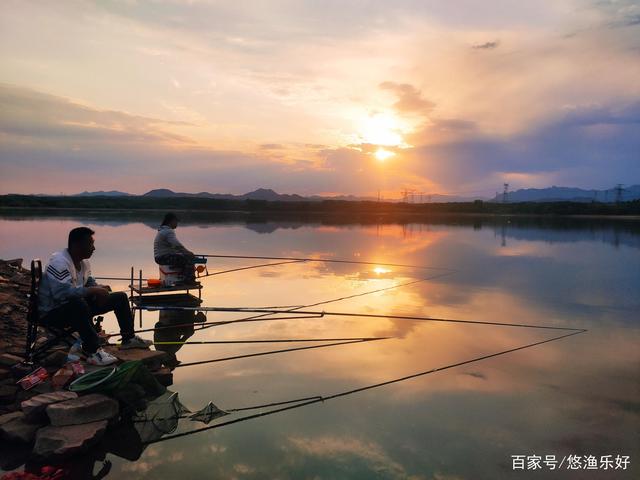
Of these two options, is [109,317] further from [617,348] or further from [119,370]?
[617,348]

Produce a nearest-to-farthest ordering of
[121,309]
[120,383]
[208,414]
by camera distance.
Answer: [120,383] → [208,414] → [121,309]

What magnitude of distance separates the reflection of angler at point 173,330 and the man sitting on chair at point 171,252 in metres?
0.82

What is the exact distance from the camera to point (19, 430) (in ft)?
14.2

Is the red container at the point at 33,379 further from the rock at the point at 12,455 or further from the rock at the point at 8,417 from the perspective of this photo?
the rock at the point at 12,455

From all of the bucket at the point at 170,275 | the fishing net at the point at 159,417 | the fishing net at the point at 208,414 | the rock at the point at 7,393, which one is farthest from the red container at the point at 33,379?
the bucket at the point at 170,275

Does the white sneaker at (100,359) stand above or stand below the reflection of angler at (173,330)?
above

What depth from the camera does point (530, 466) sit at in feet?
14.6

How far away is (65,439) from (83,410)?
1.19ft

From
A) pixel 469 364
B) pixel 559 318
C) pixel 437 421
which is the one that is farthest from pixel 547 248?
pixel 437 421

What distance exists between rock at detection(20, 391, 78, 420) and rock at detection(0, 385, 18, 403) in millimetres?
427

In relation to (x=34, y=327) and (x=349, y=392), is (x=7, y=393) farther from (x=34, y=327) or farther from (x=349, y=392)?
(x=349, y=392)

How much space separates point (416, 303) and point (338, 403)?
21.2 ft

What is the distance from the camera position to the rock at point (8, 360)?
5.46 m

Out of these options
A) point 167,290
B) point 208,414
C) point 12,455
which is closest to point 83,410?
point 12,455
